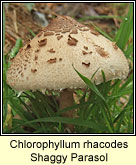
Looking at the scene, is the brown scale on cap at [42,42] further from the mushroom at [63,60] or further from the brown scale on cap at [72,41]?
the brown scale on cap at [72,41]

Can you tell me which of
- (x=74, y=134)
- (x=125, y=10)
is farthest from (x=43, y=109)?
(x=125, y=10)

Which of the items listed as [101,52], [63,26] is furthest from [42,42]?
[101,52]

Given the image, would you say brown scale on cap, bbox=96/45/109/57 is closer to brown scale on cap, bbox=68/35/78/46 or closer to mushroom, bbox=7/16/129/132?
mushroom, bbox=7/16/129/132

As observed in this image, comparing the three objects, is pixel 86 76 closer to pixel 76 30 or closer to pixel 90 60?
pixel 90 60

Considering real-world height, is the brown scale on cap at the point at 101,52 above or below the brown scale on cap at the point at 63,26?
below

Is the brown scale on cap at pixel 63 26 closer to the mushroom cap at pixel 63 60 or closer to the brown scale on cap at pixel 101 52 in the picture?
the mushroom cap at pixel 63 60

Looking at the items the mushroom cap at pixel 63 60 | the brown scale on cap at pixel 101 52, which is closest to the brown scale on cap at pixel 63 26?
the mushroom cap at pixel 63 60

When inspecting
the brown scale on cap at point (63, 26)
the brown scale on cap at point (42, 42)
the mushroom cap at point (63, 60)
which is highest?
the brown scale on cap at point (63, 26)

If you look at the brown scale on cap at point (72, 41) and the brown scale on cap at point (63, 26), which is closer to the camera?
the brown scale on cap at point (72, 41)
